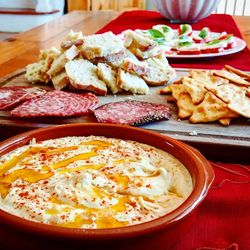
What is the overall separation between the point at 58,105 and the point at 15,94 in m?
0.15

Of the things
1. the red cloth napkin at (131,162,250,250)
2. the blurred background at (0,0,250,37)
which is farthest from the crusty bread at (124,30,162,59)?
the blurred background at (0,0,250,37)

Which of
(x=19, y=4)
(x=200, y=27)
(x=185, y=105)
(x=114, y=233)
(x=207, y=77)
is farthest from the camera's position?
(x=19, y=4)

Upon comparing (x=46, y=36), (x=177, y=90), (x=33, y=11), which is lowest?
(x=33, y=11)

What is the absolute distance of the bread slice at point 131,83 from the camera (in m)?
1.37

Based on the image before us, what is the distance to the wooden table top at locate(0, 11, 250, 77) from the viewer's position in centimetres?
186

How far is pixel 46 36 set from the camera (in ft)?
7.73

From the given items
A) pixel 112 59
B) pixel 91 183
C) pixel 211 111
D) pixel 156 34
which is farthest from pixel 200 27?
pixel 91 183

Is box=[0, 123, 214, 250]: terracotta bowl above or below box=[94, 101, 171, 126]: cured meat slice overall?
above

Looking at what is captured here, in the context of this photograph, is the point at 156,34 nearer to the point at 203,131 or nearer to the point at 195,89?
the point at 195,89

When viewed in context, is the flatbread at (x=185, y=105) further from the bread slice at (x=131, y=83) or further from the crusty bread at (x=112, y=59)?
the crusty bread at (x=112, y=59)

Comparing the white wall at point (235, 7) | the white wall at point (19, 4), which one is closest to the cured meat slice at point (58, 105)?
the white wall at point (235, 7)

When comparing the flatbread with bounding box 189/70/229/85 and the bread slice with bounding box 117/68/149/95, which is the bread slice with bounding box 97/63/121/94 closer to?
the bread slice with bounding box 117/68/149/95

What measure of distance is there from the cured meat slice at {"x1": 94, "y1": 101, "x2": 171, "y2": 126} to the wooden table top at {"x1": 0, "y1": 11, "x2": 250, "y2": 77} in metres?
0.60

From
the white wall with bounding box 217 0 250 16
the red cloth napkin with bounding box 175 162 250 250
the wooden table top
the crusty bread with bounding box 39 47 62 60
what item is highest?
the crusty bread with bounding box 39 47 62 60
